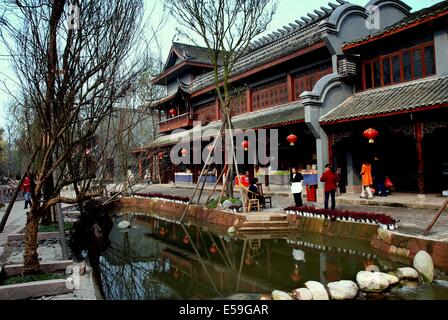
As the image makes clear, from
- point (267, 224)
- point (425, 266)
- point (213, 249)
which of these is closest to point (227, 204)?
point (267, 224)

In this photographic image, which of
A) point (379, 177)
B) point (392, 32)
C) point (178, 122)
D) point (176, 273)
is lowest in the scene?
point (176, 273)

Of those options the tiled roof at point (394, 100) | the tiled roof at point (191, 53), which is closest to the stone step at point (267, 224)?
the tiled roof at point (394, 100)

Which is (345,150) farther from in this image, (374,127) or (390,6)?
(390,6)

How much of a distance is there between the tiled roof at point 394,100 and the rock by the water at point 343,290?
7.08 metres

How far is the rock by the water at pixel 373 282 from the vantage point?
504cm

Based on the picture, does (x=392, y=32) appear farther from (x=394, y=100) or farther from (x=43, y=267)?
(x=43, y=267)

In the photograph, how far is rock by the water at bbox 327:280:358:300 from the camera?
479cm

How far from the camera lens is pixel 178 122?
25.0 m

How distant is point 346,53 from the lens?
13508 millimetres

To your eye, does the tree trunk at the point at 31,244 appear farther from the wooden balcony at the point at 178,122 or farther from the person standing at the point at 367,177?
the wooden balcony at the point at 178,122

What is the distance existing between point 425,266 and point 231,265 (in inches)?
139

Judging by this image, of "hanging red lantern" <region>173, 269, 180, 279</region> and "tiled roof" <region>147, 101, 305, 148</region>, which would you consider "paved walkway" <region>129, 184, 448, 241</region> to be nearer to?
"hanging red lantern" <region>173, 269, 180, 279</region>
